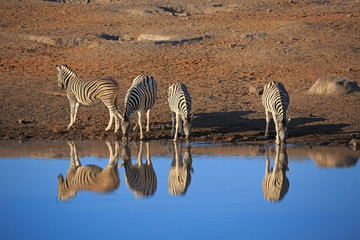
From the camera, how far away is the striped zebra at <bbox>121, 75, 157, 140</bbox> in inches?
515

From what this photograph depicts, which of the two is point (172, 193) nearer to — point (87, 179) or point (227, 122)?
point (87, 179)

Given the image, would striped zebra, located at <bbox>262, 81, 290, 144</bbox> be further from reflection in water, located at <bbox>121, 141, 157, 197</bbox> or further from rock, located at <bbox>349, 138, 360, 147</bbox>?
reflection in water, located at <bbox>121, 141, 157, 197</bbox>

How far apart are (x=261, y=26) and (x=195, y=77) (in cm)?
804

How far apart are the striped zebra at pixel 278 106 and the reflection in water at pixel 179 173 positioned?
6.88 ft

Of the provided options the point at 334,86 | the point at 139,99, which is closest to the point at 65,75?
the point at 139,99

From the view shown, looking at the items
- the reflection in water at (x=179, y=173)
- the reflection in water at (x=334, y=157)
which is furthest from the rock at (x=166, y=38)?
the reflection in water at (x=334, y=157)

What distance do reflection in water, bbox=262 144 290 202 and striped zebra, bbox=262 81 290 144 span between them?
1.46 metres

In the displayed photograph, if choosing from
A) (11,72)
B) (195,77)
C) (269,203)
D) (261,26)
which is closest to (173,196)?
(269,203)

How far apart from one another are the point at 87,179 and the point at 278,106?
5.52 metres

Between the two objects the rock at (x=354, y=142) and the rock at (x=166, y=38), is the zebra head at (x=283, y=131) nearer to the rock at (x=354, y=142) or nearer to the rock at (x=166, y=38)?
the rock at (x=354, y=142)

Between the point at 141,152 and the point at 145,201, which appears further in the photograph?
the point at 141,152

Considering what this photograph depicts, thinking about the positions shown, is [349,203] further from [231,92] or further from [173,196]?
[231,92]

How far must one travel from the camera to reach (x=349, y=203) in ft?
25.1

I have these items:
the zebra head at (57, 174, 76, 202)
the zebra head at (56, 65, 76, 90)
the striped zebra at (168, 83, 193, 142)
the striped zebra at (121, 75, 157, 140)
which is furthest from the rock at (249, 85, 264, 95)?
the zebra head at (57, 174, 76, 202)
